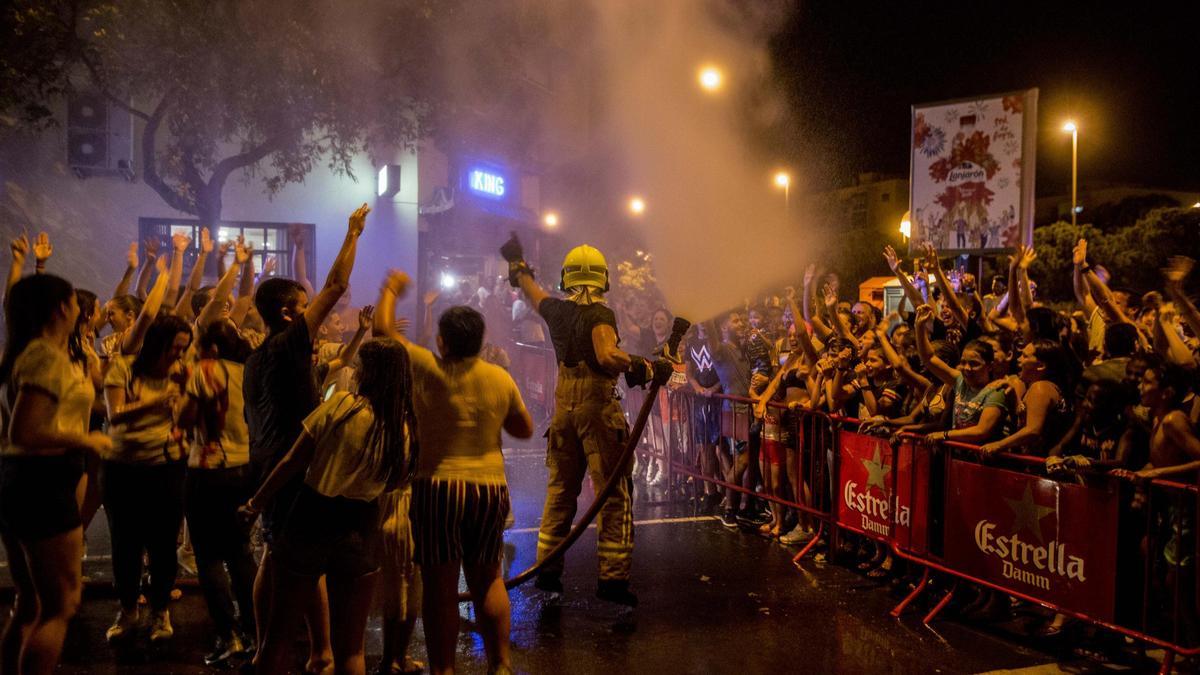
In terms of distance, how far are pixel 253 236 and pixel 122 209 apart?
2264 mm

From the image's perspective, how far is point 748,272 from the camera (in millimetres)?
13375

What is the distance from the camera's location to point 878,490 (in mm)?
6031

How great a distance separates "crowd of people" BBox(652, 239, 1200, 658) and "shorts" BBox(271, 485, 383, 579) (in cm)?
356

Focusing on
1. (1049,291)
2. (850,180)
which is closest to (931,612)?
(1049,291)

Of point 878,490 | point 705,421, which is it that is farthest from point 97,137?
point 878,490

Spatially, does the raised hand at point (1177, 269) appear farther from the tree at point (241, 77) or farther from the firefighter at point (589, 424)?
the tree at point (241, 77)

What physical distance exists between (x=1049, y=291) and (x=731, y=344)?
27755 millimetres

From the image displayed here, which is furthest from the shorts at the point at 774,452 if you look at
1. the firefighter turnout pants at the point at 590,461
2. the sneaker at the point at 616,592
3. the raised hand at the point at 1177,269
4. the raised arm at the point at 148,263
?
the raised arm at the point at 148,263

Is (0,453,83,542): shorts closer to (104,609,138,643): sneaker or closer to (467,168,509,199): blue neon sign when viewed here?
(104,609,138,643): sneaker

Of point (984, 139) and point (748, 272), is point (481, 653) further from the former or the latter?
point (984, 139)

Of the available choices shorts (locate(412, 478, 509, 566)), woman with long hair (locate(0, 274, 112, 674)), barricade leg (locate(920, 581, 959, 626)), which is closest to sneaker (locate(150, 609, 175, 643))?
woman with long hair (locate(0, 274, 112, 674))

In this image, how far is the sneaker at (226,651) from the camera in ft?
14.0

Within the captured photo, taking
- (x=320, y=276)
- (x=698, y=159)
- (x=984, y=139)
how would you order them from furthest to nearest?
(x=320, y=276), (x=698, y=159), (x=984, y=139)

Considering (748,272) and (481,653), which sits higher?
(748,272)
